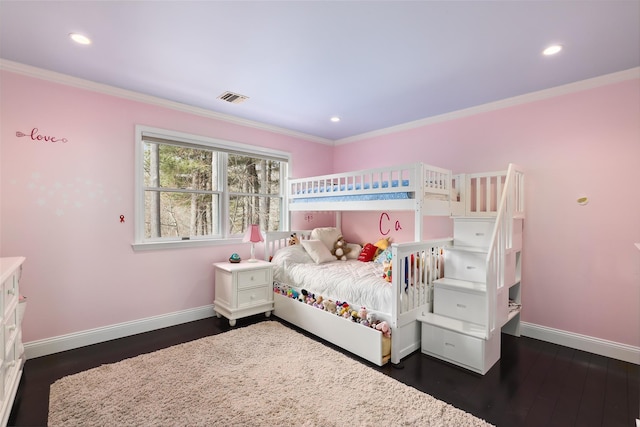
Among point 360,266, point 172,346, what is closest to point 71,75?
point 172,346

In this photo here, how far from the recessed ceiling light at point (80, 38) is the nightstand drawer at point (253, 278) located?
2317mm

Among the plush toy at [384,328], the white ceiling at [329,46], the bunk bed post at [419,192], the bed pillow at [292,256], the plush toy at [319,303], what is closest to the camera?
the white ceiling at [329,46]

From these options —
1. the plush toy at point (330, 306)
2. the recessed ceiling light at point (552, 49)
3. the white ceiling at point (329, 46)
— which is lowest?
the plush toy at point (330, 306)

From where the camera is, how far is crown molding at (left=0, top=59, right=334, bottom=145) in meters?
2.44

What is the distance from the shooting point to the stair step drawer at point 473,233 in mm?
2729

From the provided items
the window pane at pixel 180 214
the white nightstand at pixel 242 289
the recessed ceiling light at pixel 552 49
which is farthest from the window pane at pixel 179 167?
the recessed ceiling light at pixel 552 49

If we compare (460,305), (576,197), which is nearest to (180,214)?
(460,305)

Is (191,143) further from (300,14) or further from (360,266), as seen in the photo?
(360,266)

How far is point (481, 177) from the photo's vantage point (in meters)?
3.19

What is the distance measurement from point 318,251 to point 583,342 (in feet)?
8.92

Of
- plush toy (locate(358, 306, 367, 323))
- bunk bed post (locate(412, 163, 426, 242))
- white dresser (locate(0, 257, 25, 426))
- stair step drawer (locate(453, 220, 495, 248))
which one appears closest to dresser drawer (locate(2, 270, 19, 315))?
white dresser (locate(0, 257, 25, 426))

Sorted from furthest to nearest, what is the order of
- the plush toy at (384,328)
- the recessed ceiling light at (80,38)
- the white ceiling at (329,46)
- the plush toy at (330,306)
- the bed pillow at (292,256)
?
the bed pillow at (292,256) < the plush toy at (330,306) < the plush toy at (384,328) < the recessed ceiling light at (80,38) < the white ceiling at (329,46)

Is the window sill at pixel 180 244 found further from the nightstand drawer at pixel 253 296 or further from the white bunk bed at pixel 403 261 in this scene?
the white bunk bed at pixel 403 261

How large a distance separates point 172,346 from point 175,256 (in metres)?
0.98
